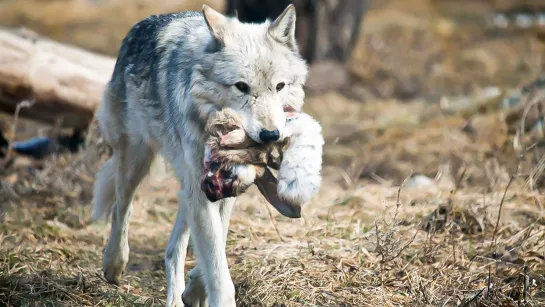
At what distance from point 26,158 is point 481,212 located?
4.06 m

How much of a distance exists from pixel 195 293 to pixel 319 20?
660 cm

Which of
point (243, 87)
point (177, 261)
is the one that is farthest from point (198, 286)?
point (243, 87)

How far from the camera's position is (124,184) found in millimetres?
5230

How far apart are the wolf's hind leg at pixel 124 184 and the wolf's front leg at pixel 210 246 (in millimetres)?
1013

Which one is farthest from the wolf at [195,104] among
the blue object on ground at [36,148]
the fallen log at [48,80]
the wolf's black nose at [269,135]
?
Answer: the blue object on ground at [36,148]

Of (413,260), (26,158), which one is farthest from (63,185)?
(413,260)

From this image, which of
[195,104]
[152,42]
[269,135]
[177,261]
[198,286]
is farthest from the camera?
[152,42]

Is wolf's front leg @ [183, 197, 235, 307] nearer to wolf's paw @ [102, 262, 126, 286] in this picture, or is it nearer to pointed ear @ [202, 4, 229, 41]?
wolf's paw @ [102, 262, 126, 286]

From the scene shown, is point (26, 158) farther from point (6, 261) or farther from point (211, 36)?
point (211, 36)

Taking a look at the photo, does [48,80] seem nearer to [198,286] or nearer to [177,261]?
[177,261]

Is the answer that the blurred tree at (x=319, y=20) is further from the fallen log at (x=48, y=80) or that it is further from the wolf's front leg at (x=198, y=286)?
the wolf's front leg at (x=198, y=286)

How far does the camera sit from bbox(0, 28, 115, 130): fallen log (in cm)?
670

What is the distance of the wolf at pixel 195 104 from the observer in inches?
158

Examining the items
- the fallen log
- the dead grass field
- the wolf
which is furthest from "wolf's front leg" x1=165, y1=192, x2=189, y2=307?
the fallen log
